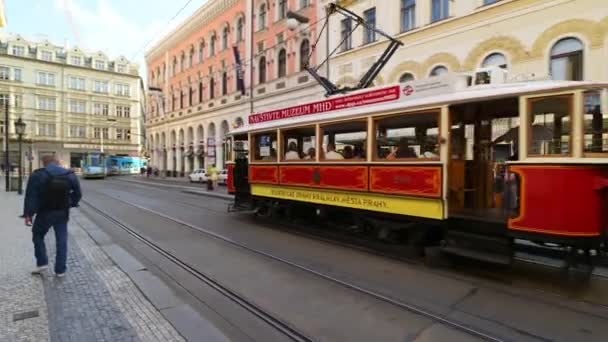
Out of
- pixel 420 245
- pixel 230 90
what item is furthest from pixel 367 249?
pixel 230 90

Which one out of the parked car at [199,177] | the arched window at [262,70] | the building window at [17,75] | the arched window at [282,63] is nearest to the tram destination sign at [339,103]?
the arched window at [282,63]

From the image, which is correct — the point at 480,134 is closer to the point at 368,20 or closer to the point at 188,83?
the point at 368,20

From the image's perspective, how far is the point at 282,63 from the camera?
97.0ft

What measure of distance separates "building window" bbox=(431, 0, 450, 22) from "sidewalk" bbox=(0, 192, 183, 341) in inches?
691

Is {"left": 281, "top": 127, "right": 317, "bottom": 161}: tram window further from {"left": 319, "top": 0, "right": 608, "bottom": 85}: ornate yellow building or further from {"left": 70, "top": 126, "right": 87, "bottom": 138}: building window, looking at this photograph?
{"left": 70, "top": 126, "right": 87, "bottom": 138}: building window

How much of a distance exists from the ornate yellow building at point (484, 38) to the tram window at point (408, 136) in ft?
19.9

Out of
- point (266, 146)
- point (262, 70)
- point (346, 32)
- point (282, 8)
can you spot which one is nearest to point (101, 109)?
point (262, 70)

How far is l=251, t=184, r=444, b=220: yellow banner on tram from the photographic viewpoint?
638 cm

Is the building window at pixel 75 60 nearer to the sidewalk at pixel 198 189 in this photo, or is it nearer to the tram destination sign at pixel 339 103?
the sidewalk at pixel 198 189

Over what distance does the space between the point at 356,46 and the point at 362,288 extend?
19.4m

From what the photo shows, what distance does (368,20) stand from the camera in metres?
22.1

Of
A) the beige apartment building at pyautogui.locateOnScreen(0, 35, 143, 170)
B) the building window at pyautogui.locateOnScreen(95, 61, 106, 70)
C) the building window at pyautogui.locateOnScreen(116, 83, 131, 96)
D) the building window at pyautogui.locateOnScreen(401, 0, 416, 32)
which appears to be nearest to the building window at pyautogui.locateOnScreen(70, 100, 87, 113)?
the beige apartment building at pyautogui.locateOnScreen(0, 35, 143, 170)

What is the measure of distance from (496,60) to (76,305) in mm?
16979

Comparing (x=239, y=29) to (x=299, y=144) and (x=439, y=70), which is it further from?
(x=299, y=144)
